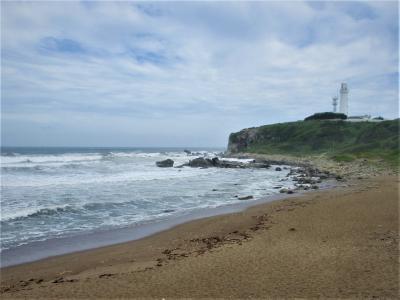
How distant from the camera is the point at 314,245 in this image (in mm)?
10789

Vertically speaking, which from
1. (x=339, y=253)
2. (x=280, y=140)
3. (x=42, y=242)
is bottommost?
(x=42, y=242)

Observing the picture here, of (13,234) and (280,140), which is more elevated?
(280,140)

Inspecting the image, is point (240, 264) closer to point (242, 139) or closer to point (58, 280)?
point (58, 280)

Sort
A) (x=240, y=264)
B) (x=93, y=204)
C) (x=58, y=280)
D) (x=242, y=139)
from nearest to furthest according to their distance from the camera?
(x=58, y=280) → (x=240, y=264) → (x=93, y=204) → (x=242, y=139)

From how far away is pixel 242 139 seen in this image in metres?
95.4

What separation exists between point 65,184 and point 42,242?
54.7ft

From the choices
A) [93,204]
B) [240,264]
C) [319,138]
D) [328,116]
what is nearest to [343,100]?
[328,116]

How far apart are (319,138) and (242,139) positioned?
2234cm

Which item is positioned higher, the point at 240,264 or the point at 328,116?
the point at 328,116

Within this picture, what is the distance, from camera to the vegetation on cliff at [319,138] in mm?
61569

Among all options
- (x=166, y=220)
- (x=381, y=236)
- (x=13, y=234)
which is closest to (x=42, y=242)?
(x=13, y=234)

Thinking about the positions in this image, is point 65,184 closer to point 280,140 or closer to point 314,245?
point 314,245

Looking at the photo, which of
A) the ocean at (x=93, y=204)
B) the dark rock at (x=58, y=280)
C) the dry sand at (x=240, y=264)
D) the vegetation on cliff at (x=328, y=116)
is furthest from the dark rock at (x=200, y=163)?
the vegetation on cliff at (x=328, y=116)

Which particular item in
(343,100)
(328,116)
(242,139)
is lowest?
(242,139)
